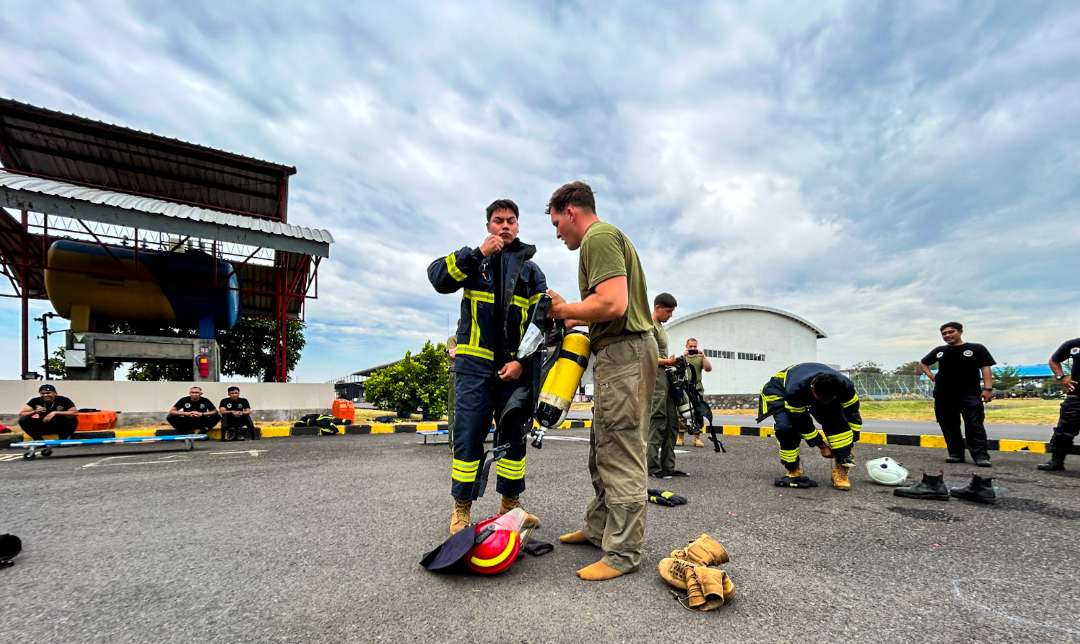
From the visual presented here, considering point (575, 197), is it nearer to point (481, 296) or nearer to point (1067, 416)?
point (481, 296)

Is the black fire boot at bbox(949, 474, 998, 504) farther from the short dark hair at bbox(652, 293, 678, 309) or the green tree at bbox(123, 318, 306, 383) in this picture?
the green tree at bbox(123, 318, 306, 383)

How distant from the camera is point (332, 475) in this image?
5266 mm

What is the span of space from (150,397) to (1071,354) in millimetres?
18373

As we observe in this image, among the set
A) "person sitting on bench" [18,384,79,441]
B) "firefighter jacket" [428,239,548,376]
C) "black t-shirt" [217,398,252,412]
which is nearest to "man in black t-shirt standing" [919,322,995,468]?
"firefighter jacket" [428,239,548,376]

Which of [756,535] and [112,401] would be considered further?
[112,401]

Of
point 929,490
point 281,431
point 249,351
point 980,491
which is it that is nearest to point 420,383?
point 281,431

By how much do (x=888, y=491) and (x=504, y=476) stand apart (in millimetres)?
3524

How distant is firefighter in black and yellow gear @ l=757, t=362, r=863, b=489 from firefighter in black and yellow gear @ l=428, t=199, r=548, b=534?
2576 millimetres

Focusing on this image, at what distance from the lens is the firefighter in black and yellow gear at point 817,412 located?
4398 mm

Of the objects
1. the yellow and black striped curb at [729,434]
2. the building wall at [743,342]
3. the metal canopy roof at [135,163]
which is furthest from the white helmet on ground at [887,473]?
the building wall at [743,342]

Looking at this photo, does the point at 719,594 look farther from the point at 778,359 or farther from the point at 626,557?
the point at 778,359

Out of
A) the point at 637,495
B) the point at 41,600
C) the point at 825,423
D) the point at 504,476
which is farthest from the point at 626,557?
the point at 825,423

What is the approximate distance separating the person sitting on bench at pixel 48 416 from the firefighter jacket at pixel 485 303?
9116mm

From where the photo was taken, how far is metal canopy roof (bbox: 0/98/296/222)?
617 inches
